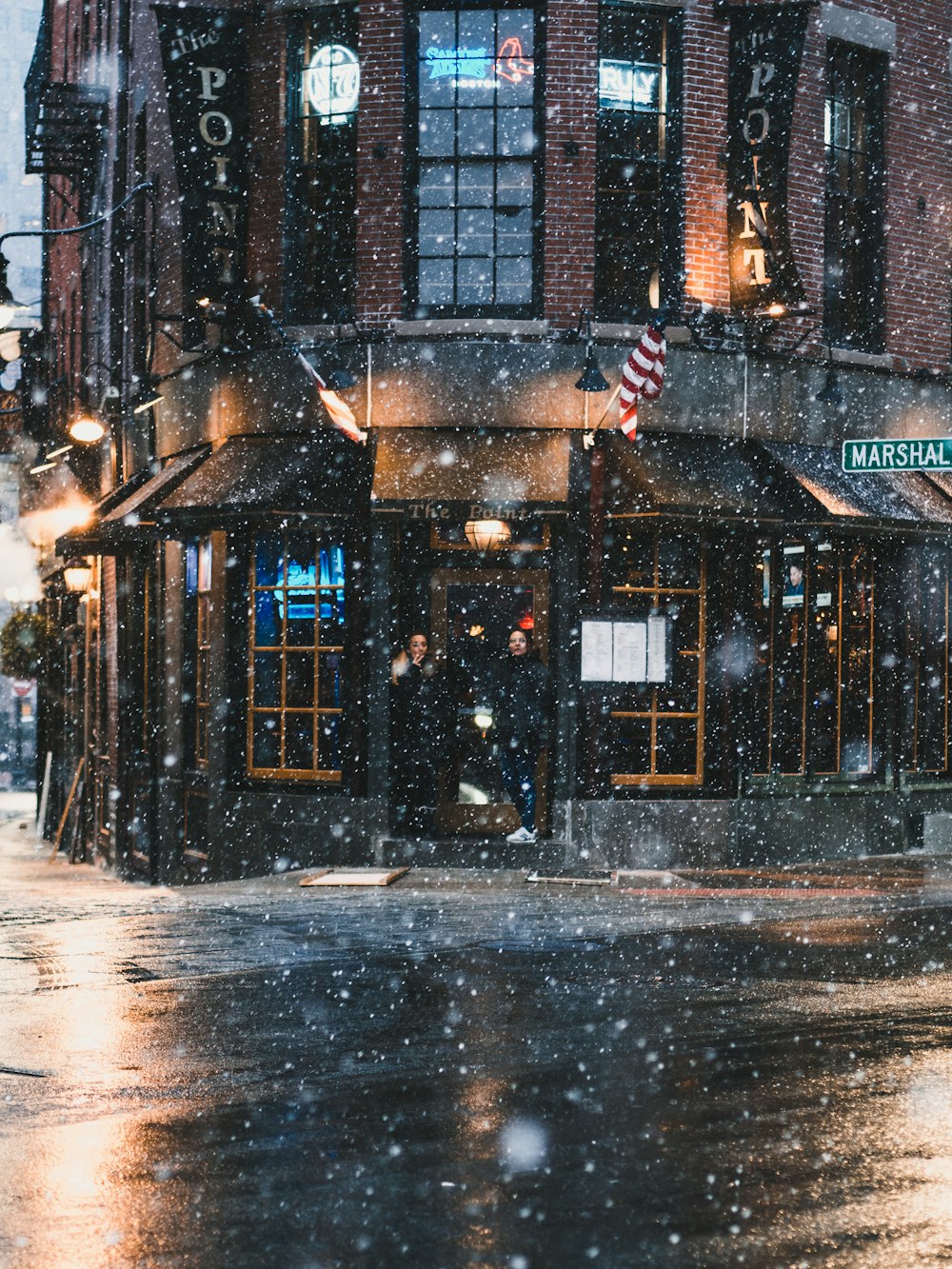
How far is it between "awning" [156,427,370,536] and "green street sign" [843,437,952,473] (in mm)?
4194

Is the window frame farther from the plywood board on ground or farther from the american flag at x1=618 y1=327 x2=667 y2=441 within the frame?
the american flag at x1=618 y1=327 x2=667 y2=441

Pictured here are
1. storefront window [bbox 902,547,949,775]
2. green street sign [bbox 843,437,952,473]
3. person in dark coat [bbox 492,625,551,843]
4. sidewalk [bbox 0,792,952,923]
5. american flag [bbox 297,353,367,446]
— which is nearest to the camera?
sidewalk [bbox 0,792,952,923]

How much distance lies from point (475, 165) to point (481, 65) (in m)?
0.90

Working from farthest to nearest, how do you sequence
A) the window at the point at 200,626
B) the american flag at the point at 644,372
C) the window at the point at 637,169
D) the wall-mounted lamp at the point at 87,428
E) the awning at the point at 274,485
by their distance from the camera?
1. the wall-mounted lamp at the point at 87,428
2. the window at the point at 200,626
3. the window at the point at 637,169
4. the awning at the point at 274,485
5. the american flag at the point at 644,372

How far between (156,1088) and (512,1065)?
4.90 ft

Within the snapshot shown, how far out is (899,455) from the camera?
48.1ft

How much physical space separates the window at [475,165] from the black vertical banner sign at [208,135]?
1.75 meters

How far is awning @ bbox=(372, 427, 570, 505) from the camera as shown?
15320mm

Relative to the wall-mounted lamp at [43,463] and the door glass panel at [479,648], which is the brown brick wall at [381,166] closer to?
the door glass panel at [479,648]

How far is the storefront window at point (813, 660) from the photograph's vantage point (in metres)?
16.4

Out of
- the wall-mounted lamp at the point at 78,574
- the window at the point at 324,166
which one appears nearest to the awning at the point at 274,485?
the window at the point at 324,166

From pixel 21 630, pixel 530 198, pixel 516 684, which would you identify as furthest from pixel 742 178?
pixel 21 630

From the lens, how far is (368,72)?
16016 millimetres

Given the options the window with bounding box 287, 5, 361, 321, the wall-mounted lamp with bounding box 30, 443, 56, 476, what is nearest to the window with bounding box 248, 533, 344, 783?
the window with bounding box 287, 5, 361, 321
